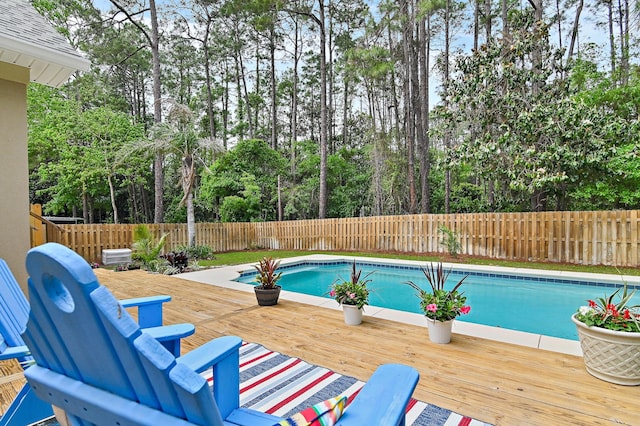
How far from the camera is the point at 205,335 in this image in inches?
121

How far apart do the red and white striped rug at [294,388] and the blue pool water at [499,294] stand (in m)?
2.86

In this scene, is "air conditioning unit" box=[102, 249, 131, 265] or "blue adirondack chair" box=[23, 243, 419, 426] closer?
"blue adirondack chair" box=[23, 243, 419, 426]

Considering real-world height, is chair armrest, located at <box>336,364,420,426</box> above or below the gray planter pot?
above

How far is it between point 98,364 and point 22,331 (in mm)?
665

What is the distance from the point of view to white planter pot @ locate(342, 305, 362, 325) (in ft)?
10.8

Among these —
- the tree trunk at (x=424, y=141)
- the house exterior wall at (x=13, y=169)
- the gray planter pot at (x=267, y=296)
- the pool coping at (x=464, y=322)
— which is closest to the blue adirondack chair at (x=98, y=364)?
the pool coping at (x=464, y=322)

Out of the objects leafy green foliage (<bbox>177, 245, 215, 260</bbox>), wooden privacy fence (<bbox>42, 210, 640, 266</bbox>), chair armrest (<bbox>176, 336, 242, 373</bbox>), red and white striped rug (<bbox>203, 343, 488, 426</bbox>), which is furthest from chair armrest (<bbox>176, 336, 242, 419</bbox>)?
wooden privacy fence (<bbox>42, 210, 640, 266</bbox>)

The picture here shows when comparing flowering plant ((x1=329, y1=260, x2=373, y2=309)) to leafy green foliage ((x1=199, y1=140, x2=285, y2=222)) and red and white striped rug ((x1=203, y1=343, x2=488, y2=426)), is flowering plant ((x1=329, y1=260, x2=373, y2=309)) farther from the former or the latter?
leafy green foliage ((x1=199, y1=140, x2=285, y2=222))

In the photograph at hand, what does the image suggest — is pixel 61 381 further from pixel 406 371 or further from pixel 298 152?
pixel 298 152

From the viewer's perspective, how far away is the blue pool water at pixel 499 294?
452 cm

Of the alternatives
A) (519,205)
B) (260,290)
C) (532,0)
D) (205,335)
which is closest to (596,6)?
(532,0)

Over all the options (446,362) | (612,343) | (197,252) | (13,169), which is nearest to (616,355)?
(612,343)

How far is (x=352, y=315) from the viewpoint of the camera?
3309mm

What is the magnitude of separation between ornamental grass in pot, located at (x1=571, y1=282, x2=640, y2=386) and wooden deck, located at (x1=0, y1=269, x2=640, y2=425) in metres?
0.08
